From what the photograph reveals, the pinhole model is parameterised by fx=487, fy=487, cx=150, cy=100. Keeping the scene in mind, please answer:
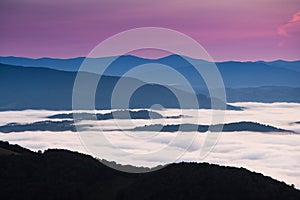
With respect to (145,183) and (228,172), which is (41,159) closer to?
(145,183)

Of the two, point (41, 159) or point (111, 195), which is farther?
point (41, 159)

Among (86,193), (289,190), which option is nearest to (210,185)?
(289,190)

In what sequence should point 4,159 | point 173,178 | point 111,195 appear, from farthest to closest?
point 4,159 < point 173,178 < point 111,195

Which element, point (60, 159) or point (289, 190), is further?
point (60, 159)

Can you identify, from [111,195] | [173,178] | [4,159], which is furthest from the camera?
[4,159]

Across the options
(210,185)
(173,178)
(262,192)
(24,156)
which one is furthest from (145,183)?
(24,156)

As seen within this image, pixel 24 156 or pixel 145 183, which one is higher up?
pixel 24 156

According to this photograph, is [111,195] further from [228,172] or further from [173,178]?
[228,172]
